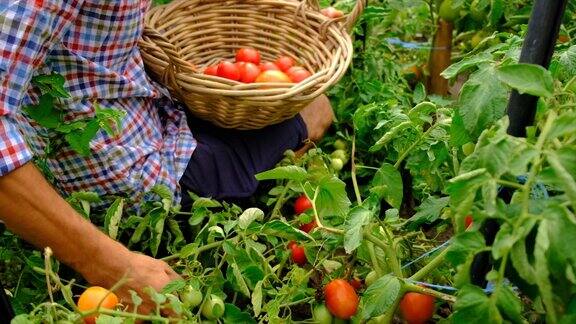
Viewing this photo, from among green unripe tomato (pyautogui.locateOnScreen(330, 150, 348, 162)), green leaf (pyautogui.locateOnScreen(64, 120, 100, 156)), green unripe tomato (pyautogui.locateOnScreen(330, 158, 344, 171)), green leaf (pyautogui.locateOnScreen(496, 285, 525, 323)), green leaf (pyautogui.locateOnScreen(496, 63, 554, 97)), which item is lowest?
green unripe tomato (pyautogui.locateOnScreen(330, 150, 348, 162))

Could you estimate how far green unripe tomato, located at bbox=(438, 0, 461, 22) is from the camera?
2266mm

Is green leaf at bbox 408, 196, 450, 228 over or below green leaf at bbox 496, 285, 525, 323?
below

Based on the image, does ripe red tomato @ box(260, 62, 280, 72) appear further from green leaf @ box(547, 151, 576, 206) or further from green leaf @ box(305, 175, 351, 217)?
green leaf @ box(547, 151, 576, 206)

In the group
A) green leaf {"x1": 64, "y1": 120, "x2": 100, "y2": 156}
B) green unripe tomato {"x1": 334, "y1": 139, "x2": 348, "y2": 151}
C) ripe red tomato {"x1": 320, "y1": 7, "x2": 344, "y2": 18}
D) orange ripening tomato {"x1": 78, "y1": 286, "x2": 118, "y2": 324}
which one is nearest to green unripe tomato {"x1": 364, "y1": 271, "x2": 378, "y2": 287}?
orange ripening tomato {"x1": 78, "y1": 286, "x2": 118, "y2": 324}

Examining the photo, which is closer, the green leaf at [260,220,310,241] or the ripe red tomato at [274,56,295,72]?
the green leaf at [260,220,310,241]

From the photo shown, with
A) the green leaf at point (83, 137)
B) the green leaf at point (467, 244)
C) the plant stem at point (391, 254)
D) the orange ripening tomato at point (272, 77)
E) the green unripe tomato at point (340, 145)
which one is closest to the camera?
the green leaf at point (467, 244)

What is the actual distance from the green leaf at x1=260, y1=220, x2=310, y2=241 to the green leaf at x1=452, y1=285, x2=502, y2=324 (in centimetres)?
45

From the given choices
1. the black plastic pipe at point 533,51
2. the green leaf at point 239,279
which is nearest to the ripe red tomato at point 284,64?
the green leaf at point 239,279

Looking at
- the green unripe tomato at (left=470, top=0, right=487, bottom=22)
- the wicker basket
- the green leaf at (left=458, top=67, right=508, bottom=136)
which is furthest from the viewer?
the green unripe tomato at (left=470, top=0, right=487, bottom=22)

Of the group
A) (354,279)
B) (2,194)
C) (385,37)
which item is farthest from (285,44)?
(2,194)

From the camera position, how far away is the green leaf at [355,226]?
1115mm

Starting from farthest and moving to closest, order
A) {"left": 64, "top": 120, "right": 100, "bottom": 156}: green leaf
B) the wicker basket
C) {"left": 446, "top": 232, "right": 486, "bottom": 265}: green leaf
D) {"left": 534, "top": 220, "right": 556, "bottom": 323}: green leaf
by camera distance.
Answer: the wicker basket, {"left": 64, "top": 120, "right": 100, "bottom": 156}: green leaf, {"left": 446, "top": 232, "right": 486, "bottom": 265}: green leaf, {"left": 534, "top": 220, "right": 556, "bottom": 323}: green leaf

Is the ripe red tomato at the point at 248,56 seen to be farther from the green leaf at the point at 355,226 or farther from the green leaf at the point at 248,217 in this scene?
the green leaf at the point at 355,226

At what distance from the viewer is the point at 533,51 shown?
93cm
